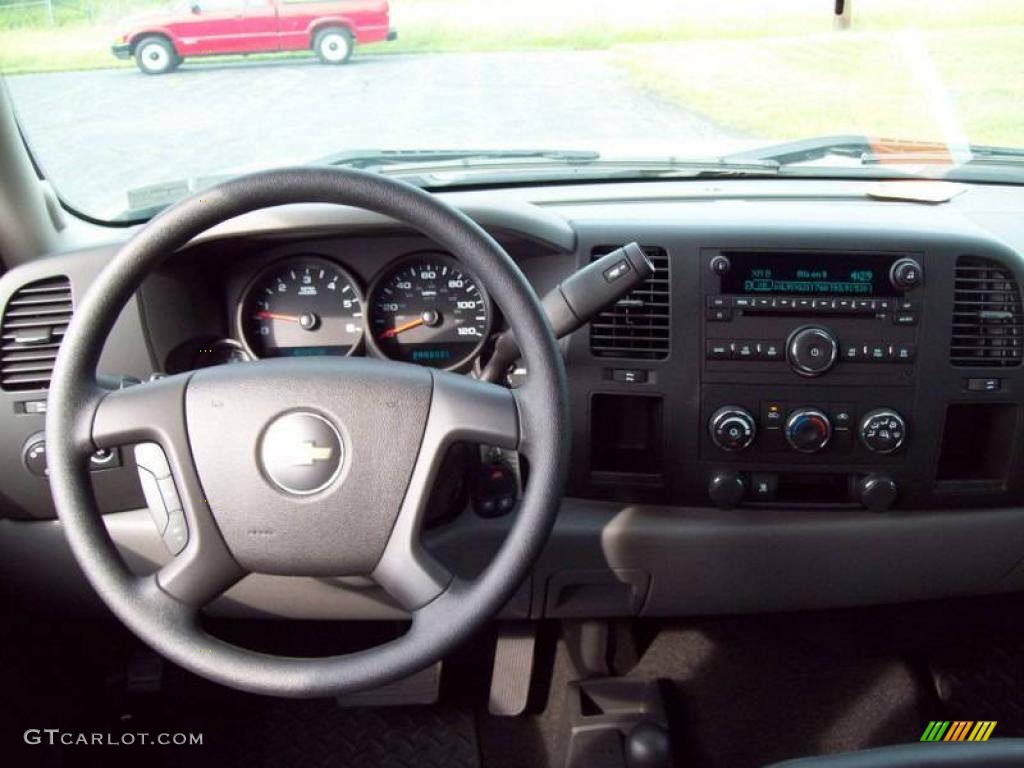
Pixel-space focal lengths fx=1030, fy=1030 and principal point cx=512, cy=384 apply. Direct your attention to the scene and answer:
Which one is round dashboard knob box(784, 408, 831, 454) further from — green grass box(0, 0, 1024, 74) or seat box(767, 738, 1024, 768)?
green grass box(0, 0, 1024, 74)

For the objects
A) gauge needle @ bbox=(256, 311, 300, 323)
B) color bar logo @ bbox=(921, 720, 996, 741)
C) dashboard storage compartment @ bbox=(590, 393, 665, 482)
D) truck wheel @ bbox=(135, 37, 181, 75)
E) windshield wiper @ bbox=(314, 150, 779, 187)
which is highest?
truck wheel @ bbox=(135, 37, 181, 75)

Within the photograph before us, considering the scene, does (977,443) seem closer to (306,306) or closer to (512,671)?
(512,671)

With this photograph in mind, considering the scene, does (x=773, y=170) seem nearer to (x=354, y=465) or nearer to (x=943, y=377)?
(x=943, y=377)

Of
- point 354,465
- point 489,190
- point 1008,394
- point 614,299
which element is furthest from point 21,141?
point 1008,394

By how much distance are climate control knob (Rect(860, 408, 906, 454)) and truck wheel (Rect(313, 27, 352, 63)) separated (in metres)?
1.36

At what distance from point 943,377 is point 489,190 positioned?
1.06 metres

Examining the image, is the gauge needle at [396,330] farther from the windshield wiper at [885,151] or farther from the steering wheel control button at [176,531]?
the windshield wiper at [885,151]

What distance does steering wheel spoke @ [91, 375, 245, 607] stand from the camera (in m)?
1.50

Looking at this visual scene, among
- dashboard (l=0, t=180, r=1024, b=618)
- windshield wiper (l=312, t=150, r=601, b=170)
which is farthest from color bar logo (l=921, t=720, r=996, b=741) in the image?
windshield wiper (l=312, t=150, r=601, b=170)

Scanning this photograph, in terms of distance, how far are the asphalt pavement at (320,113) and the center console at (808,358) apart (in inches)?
22.3

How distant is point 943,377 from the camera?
2027 mm

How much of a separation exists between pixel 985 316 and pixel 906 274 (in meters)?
0.19

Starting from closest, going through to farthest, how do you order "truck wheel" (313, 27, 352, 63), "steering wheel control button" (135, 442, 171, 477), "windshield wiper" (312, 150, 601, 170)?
"steering wheel control button" (135, 442, 171, 477), "truck wheel" (313, 27, 352, 63), "windshield wiper" (312, 150, 601, 170)

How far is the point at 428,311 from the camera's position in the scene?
6.72ft
